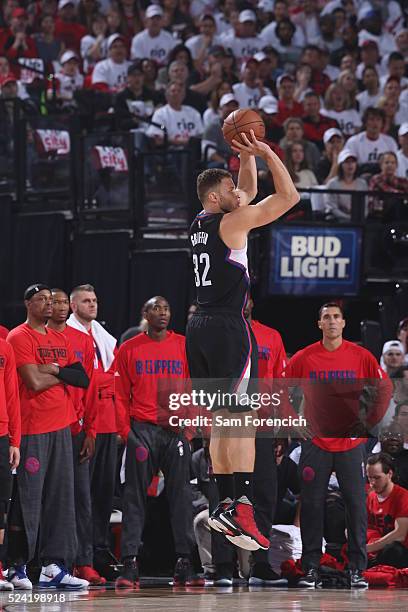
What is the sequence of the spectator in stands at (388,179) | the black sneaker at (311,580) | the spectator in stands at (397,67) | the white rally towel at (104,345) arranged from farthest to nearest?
the spectator in stands at (397,67), the spectator in stands at (388,179), the white rally towel at (104,345), the black sneaker at (311,580)

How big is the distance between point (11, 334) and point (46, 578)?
203 centimetres

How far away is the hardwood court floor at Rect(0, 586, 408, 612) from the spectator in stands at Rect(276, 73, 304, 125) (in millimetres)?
8997

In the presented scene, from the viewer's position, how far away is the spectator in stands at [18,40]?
19.1 m

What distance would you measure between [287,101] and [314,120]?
27.2 inches

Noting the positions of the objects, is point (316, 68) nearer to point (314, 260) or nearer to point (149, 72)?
point (149, 72)

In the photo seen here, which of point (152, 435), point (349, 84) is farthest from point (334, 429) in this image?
point (349, 84)

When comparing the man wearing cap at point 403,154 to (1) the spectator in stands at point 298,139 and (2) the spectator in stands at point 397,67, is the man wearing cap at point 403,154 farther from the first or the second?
(2) the spectator in stands at point 397,67

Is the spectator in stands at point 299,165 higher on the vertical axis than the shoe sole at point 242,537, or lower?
higher

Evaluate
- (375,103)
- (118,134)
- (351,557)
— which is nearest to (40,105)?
(118,134)

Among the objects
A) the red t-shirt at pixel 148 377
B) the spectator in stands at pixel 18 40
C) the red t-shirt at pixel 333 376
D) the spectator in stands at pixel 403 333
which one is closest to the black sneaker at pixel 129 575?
the red t-shirt at pixel 148 377

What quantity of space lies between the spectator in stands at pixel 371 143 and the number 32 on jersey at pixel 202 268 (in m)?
8.39

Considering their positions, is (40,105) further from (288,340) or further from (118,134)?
(288,340)

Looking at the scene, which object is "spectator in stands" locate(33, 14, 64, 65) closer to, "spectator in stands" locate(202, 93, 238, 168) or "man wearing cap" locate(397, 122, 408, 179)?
"spectator in stands" locate(202, 93, 238, 168)

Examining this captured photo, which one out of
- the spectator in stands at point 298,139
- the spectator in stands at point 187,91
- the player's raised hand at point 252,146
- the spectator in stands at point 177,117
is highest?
the spectator in stands at point 187,91
